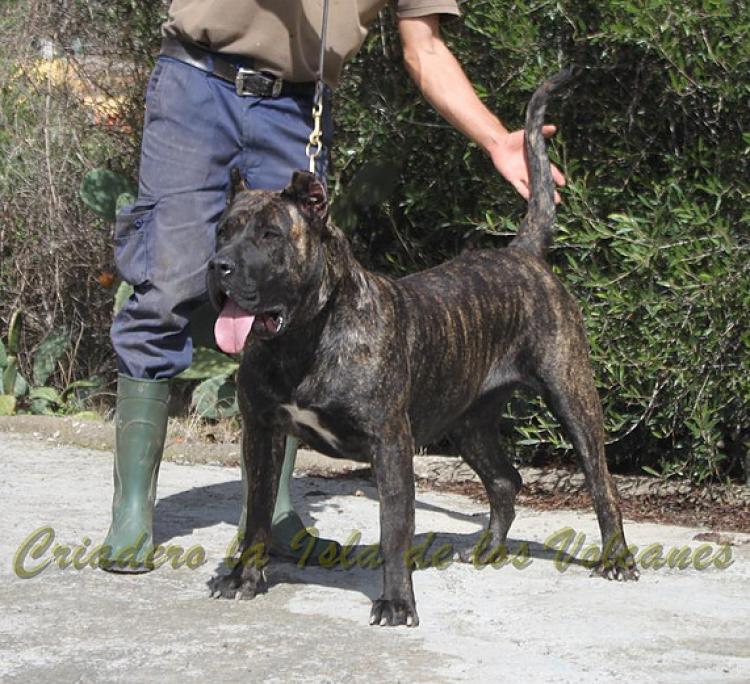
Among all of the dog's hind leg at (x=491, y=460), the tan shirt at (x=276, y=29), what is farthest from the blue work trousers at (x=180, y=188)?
the dog's hind leg at (x=491, y=460)

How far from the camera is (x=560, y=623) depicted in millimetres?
4219

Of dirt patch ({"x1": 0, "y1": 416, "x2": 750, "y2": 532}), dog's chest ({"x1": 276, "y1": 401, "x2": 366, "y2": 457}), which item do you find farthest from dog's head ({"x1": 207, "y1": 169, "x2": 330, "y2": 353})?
dirt patch ({"x1": 0, "y1": 416, "x2": 750, "y2": 532})

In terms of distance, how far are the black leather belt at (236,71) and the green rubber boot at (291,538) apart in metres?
1.20

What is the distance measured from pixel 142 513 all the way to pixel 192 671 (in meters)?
1.16

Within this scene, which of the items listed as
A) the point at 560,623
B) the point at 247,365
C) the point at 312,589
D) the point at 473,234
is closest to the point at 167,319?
the point at 247,365

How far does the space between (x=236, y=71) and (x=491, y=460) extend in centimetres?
170

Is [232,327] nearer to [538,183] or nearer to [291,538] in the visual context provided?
[291,538]

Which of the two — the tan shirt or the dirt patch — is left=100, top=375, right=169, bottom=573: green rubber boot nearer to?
the tan shirt

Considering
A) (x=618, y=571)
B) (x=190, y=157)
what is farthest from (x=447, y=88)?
(x=618, y=571)

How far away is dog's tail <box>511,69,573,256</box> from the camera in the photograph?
5.14m

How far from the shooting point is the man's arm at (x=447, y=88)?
5055 millimetres

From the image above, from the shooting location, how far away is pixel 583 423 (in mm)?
4977

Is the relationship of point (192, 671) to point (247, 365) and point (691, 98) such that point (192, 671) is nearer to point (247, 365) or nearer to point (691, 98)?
point (247, 365)

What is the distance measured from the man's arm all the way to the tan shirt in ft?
1.00
